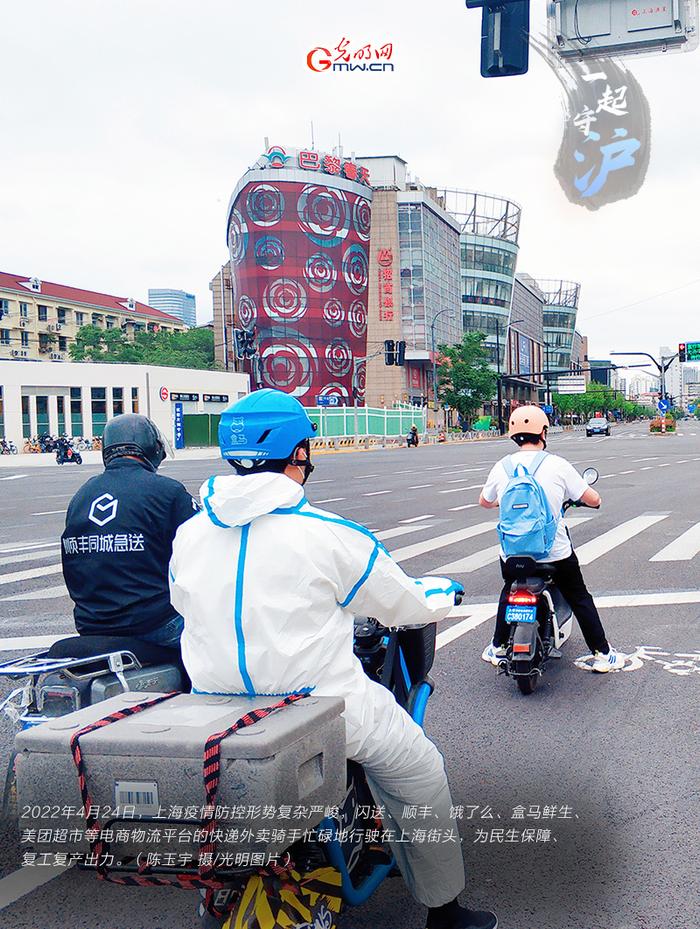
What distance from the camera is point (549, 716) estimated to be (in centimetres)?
512

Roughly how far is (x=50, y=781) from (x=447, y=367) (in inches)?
3403

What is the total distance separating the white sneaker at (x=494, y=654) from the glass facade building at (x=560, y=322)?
560 ft

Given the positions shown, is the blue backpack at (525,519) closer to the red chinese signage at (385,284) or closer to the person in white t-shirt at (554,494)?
the person in white t-shirt at (554,494)

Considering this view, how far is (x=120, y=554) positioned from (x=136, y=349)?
9163cm

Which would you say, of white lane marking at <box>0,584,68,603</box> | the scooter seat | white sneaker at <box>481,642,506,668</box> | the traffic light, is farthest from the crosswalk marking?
the scooter seat

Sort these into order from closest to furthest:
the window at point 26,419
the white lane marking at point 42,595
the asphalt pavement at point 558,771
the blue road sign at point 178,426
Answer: the asphalt pavement at point 558,771 → the white lane marking at point 42,595 → the window at point 26,419 → the blue road sign at point 178,426

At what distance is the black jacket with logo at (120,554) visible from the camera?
3652 millimetres

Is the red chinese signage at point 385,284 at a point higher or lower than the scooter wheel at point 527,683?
higher

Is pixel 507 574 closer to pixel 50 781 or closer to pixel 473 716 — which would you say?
pixel 473 716

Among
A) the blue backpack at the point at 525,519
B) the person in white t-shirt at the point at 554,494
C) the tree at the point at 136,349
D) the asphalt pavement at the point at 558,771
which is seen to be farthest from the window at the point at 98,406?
the blue backpack at the point at 525,519

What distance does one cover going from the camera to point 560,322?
176 meters

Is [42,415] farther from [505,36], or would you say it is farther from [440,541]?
[505,36]

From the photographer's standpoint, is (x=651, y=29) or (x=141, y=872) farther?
(x=651, y=29)

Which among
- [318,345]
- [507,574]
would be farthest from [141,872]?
[318,345]
